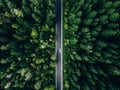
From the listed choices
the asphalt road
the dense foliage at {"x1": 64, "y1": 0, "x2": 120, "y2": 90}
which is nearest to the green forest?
the dense foliage at {"x1": 64, "y1": 0, "x2": 120, "y2": 90}

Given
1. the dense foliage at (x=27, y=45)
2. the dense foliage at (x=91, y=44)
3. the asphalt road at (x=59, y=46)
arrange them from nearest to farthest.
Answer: the dense foliage at (x=91, y=44) → the dense foliage at (x=27, y=45) → the asphalt road at (x=59, y=46)

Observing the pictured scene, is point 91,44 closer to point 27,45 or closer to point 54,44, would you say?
point 54,44

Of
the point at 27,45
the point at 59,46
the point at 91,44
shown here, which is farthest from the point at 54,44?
the point at 91,44

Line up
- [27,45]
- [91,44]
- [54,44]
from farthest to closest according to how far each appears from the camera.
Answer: [54,44] < [27,45] < [91,44]

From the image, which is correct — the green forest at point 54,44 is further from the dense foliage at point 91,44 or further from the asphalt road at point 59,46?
the asphalt road at point 59,46

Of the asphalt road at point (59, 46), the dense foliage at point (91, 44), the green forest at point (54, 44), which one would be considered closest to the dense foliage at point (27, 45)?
the green forest at point (54, 44)

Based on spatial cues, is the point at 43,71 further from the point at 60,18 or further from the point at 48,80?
the point at 60,18
